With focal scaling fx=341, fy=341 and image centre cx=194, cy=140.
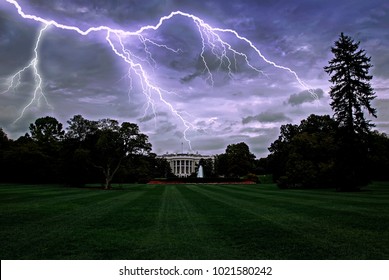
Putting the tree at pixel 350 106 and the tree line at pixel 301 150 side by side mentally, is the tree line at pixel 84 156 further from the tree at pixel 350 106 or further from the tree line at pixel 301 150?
the tree at pixel 350 106

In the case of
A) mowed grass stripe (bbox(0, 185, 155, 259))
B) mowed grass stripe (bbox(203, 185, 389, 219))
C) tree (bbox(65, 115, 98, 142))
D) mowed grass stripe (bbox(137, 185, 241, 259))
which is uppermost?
tree (bbox(65, 115, 98, 142))

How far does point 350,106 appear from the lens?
3503 cm

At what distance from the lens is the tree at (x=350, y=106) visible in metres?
34.0

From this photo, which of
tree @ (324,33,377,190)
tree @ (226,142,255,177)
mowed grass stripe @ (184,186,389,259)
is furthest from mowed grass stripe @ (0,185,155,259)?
tree @ (226,142,255,177)

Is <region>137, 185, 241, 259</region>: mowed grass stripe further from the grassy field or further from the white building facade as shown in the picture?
the white building facade

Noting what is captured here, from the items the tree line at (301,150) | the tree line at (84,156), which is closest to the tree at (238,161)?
the tree line at (301,150)

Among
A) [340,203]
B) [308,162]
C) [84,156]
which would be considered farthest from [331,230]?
[84,156]

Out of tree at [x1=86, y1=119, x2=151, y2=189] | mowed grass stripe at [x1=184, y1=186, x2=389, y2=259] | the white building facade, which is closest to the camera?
mowed grass stripe at [x1=184, y1=186, x2=389, y2=259]

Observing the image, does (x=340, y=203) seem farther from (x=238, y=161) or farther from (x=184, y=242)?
(x=238, y=161)

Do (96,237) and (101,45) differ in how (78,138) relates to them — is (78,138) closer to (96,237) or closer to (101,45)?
(101,45)

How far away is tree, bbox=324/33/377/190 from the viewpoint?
1337 inches

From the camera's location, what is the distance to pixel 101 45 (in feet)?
106
